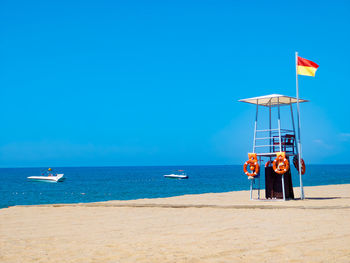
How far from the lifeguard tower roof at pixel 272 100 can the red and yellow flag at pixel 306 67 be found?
5.02ft

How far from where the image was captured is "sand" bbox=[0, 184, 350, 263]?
24.4 feet

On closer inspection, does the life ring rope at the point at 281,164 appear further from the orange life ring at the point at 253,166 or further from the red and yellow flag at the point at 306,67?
the red and yellow flag at the point at 306,67

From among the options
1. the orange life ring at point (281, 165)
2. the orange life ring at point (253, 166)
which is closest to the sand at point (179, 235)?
the orange life ring at point (281, 165)

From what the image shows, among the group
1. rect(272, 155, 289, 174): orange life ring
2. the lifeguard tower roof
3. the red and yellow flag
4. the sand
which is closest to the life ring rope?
rect(272, 155, 289, 174): orange life ring

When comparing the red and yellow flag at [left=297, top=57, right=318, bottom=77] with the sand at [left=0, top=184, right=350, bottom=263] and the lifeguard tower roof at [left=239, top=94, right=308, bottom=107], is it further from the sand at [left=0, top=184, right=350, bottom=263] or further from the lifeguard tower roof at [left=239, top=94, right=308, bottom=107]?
the sand at [left=0, top=184, right=350, bottom=263]

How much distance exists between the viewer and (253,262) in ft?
22.5

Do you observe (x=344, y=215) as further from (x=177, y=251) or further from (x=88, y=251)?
(x=88, y=251)

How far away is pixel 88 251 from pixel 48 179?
108694 mm

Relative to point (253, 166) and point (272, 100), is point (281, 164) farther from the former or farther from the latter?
point (272, 100)

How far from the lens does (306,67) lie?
20734 mm

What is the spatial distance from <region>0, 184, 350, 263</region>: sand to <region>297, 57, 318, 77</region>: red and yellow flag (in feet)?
26.8

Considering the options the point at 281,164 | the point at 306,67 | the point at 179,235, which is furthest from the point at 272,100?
the point at 179,235

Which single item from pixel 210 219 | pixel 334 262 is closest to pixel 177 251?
pixel 334 262

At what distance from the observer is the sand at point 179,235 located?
745 cm
